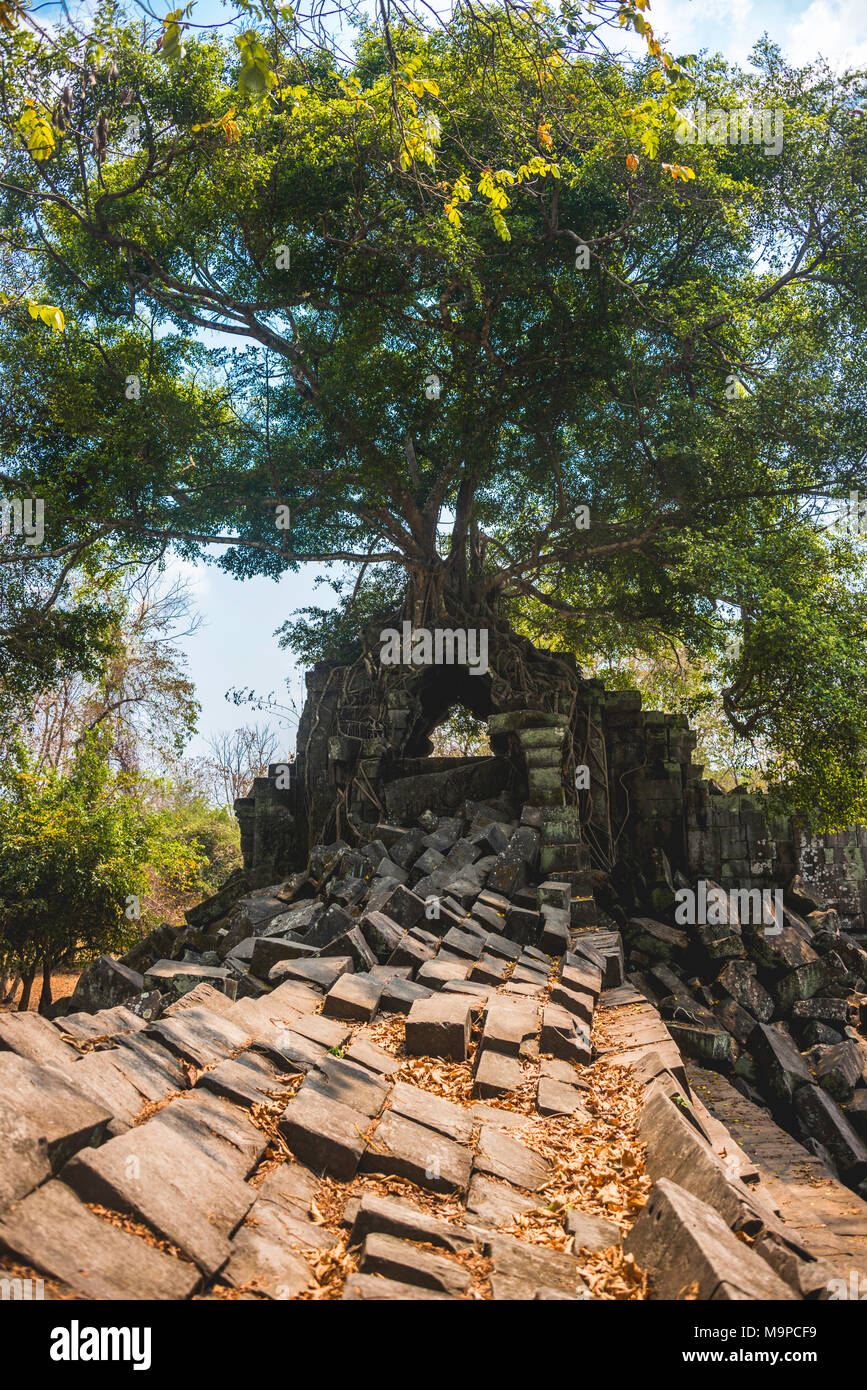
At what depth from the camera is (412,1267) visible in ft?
7.29

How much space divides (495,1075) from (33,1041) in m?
1.98

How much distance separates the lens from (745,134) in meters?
9.85

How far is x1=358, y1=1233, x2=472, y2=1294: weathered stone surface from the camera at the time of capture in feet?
7.27

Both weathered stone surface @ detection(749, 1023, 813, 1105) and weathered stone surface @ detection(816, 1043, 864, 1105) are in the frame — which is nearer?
weathered stone surface @ detection(749, 1023, 813, 1105)

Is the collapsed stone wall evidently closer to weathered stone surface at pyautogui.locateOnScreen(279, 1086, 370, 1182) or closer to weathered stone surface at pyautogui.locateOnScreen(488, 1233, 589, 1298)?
weathered stone surface at pyautogui.locateOnScreen(279, 1086, 370, 1182)

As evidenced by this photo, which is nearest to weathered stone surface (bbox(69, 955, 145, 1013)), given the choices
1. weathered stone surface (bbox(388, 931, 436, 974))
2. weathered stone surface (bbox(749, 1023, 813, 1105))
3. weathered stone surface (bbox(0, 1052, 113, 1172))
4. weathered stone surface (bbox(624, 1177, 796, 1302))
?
weathered stone surface (bbox(388, 931, 436, 974))

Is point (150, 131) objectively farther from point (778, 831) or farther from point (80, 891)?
point (778, 831)

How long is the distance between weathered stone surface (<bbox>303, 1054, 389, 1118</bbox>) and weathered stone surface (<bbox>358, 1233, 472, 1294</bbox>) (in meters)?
0.91

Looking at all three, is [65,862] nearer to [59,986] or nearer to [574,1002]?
[59,986]

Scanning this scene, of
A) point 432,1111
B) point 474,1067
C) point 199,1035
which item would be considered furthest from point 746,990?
point 199,1035

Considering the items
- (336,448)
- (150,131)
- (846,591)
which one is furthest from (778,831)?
(150,131)

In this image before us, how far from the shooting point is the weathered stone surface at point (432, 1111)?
3.23m

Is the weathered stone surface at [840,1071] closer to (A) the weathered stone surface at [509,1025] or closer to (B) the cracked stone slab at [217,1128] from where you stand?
(A) the weathered stone surface at [509,1025]

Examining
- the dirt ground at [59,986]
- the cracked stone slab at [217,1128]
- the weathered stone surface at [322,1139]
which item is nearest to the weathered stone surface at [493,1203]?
the weathered stone surface at [322,1139]
